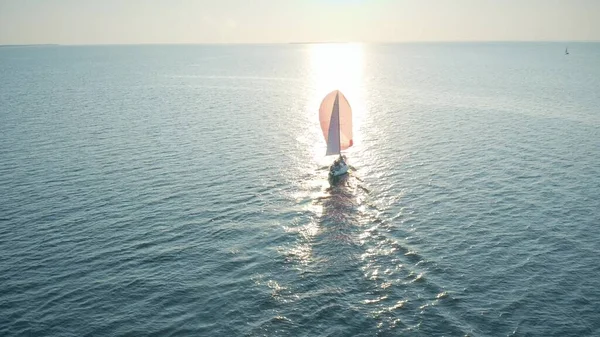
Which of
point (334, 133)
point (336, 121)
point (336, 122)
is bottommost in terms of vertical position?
point (334, 133)

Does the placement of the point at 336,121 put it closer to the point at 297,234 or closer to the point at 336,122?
the point at 336,122

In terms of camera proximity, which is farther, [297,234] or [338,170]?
[338,170]

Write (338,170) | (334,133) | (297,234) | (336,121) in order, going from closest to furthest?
(297,234)
(338,170)
(334,133)
(336,121)

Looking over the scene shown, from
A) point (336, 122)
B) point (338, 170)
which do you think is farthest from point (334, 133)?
point (338, 170)

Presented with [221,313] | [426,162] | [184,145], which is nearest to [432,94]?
[426,162]

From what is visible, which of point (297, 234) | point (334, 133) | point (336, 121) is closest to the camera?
point (297, 234)

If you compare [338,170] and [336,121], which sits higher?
[336,121]
